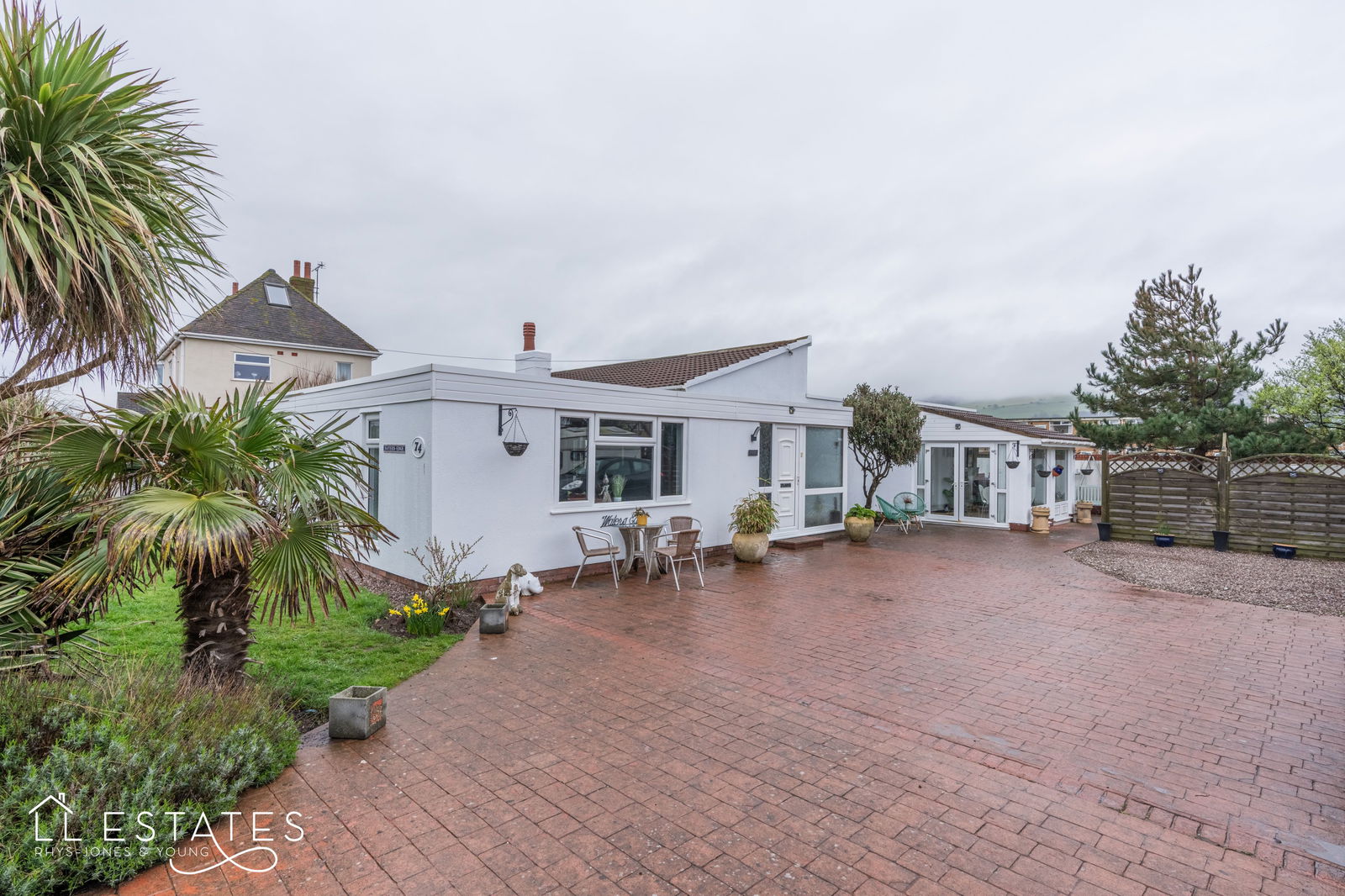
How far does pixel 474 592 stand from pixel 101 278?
5.29m

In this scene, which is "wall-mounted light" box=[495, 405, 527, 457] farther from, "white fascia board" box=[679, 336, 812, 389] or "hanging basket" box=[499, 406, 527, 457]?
"white fascia board" box=[679, 336, 812, 389]

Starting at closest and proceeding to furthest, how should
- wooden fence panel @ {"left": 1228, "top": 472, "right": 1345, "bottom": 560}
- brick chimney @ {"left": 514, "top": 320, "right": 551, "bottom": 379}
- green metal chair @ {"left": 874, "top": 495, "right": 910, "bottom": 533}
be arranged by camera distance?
1. brick chimney @ {"left": 514, "top": 320, "right": 551, "bottom": 379}
2. wooden fence panel @ {"left": 1228, "top": 472, "right": 1345, "bottom": 560}
3. green metal chair @ {"left": 874, "top": 495, "right": 910, "bottom": 533}

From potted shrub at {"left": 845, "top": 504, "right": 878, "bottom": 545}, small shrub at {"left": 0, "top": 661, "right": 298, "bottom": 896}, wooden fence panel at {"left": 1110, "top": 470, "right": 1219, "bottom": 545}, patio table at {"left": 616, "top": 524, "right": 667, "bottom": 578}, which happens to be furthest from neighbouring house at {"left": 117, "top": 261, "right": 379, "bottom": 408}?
wooden fence panel at {"left": 1110, "top": 470, "right": 1219, "bottom": 545}

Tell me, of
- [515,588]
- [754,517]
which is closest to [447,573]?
[515,588]

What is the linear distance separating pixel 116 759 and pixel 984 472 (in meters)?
17.8

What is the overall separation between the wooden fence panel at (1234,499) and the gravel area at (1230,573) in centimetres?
49

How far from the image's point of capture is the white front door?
12711 millimetres

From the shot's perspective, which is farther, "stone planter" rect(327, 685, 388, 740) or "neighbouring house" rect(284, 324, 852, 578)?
"neighbouring house" rect(284, 324, 852, 578)

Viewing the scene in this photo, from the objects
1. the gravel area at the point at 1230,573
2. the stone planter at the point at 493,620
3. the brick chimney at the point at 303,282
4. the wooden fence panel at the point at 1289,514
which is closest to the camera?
the stone planter at the point at 493,620

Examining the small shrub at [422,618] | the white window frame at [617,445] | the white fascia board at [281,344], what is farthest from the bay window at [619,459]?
the white fascia board at [281,344]

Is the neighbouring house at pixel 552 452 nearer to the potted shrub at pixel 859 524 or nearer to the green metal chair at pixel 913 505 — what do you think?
the potted shrub at pixel 859 524

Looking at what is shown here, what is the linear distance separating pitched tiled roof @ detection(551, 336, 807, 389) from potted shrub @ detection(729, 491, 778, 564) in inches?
113

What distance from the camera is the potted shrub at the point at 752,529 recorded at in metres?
10.7

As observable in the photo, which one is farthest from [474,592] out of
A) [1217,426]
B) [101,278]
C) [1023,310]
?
[1023,310]
